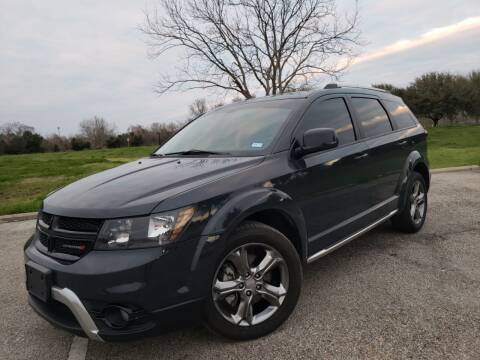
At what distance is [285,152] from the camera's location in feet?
9.88

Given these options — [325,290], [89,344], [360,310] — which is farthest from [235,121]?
[89,344]

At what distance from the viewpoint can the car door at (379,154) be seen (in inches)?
153

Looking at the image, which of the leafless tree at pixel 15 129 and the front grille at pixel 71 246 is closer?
the front grille at pixel 71 246

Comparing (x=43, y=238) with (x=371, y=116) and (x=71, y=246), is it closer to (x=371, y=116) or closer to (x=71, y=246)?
(x=71, y=246)

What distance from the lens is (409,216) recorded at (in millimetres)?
4574

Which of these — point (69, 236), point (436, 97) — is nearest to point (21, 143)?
point (436, 97)

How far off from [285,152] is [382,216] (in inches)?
63.3

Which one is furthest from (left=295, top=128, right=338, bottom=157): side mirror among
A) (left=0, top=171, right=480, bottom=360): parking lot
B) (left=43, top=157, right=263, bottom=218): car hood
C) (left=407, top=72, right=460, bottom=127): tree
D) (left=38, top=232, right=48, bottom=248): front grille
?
(left=407, top=72, right=460, bottom=127): tree

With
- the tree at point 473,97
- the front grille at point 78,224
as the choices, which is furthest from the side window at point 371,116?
the tree at point 473,97

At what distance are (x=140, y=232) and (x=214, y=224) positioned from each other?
16.8 inches

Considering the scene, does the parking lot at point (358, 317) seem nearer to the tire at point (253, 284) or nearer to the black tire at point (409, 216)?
the tire at point (253, 284)

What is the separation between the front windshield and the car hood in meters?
0.26

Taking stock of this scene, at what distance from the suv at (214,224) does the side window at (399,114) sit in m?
0.90

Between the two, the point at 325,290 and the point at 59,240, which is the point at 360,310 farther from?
the point at 59,240
